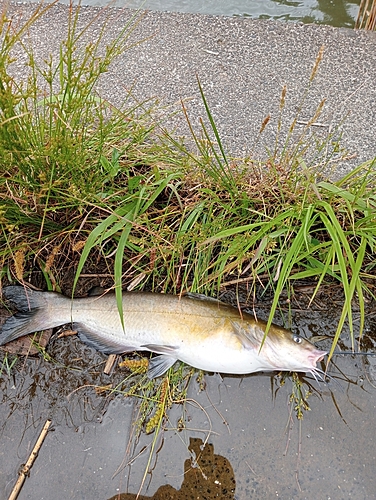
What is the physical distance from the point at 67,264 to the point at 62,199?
0.40 meters

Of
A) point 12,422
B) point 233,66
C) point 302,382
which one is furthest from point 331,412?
point 233,66

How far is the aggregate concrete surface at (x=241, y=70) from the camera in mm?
3057

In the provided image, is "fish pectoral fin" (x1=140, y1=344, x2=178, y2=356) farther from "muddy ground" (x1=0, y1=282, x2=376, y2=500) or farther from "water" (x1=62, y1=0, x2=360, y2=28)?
"water" (x1=62, y1=0, x2=360, y2=28)

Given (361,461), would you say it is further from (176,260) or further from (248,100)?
(248,100)

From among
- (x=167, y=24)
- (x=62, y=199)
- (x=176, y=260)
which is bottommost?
(x=176, y=260)

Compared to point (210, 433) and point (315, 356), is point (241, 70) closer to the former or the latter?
point (315, 356)

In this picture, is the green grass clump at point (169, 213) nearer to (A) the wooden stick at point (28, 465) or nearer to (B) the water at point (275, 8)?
(A) the wooden stick at point (28, 465)

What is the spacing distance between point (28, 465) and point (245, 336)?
49.5 inches

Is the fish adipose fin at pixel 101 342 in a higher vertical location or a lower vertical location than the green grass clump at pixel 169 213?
lower

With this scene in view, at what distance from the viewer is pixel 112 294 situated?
8.07 feet

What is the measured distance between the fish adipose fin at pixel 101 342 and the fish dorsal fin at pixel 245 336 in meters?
Result: 0.56

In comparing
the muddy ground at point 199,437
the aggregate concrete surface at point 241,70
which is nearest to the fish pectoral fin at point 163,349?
the muddy ground at point 199,437

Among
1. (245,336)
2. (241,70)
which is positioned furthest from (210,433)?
(241,70)

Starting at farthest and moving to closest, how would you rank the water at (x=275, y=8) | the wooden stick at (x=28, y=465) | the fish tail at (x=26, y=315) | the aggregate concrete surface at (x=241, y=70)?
1. the water at (x=275, y=8)
2. the aggregate concrete surface at (x=241, y=70)
3. the fish tail at (x=26, y=315)
4. the wooden stick at (x=28, y=465)
